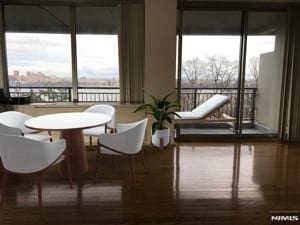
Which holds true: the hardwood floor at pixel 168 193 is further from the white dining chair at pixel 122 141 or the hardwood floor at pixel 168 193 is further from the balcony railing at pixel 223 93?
the balcony railing at pixel 223 93

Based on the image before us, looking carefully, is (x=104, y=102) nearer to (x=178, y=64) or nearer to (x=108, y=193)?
(x=178, y=64)

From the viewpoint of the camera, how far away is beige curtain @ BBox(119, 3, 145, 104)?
Result: 4332 millimetres

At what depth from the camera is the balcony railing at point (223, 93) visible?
4793 millimetres

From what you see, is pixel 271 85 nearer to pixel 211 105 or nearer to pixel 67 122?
pixel 211 105

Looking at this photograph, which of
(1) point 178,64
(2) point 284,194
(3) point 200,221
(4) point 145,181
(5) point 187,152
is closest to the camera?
(3) point 200,221

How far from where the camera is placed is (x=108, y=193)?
2719 mm

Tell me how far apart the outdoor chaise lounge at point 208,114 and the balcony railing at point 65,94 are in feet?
4.26

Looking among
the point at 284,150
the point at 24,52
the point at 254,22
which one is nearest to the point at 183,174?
the point at 284,150

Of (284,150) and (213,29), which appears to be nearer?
(284,150)

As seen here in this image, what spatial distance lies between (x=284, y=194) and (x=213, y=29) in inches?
118

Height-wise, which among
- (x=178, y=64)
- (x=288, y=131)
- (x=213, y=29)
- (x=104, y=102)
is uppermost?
(x=213, y=29)

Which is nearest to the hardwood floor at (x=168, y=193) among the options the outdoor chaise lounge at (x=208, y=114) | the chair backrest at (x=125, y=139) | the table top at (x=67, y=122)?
the chair backrest at (x=125, y=139)

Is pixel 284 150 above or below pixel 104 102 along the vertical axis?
below

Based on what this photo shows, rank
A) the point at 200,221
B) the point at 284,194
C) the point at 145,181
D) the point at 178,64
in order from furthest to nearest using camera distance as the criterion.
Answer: the point at 178,64 → the point at 145,181 → the point at 284,194 → the point at 200,221
